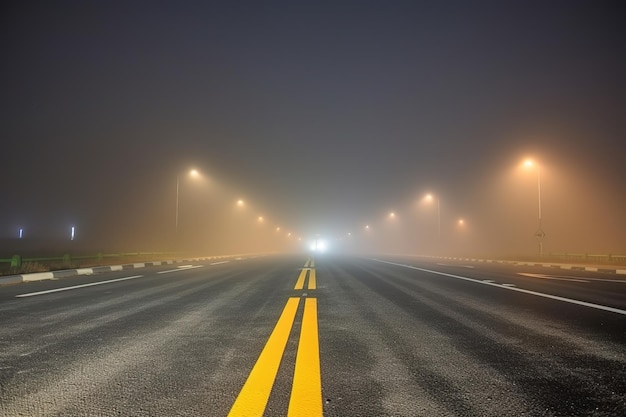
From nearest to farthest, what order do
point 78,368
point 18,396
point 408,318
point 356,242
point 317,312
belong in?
point 18,396
point 78,368
point 408,318
point 317,312
point 356,242

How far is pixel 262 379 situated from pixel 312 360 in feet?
2.03

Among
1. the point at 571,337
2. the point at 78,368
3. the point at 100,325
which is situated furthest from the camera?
the point at 100,325

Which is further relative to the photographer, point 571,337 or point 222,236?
point 222,236

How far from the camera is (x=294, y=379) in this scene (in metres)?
2.87

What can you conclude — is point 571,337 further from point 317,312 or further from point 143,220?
point 143,220

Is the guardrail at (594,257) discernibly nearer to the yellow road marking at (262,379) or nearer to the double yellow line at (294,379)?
the double yellow line at (294,379)

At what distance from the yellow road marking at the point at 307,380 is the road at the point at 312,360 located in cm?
1

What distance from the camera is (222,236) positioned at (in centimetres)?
6931

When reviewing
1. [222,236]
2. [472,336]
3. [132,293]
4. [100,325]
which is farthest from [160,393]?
[222,236]

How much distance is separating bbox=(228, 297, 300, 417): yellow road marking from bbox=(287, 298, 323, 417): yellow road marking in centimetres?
17

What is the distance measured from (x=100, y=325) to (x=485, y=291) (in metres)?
7.69

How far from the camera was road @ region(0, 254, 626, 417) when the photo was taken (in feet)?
8.05

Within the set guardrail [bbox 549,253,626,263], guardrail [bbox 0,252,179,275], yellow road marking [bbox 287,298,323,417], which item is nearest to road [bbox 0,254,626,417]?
yellow road marking [bbox 287,298,323,417]

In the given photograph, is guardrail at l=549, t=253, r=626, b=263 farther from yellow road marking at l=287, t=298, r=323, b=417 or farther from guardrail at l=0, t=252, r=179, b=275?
guardrail at l=0, t=252, r=179, b=275
